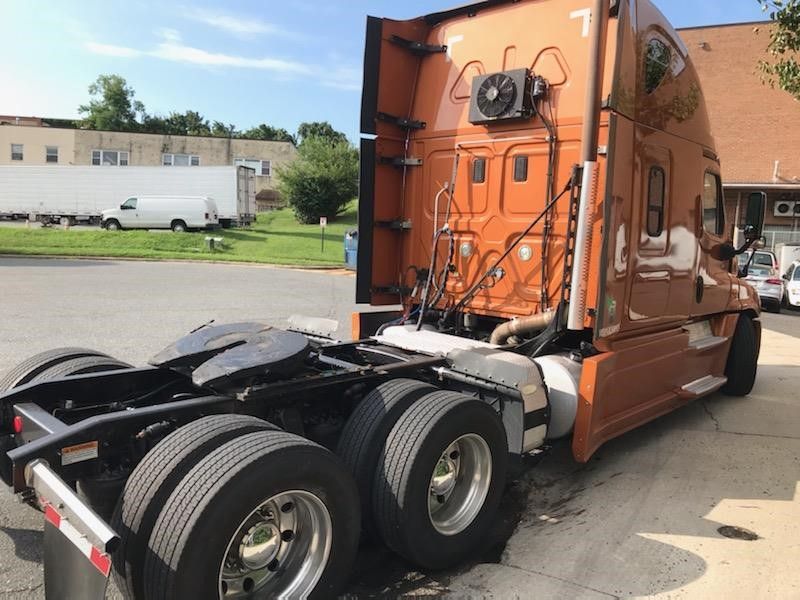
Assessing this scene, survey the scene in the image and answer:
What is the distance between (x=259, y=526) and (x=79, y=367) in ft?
5.98

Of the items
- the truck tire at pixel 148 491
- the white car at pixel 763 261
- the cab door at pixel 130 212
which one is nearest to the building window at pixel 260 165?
the cab door at pixel 130 212

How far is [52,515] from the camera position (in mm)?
2279

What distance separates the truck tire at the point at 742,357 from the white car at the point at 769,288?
12.4 metres

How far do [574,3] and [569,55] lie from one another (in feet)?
1.26

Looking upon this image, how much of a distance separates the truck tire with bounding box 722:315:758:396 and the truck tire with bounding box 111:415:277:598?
615 centimetres

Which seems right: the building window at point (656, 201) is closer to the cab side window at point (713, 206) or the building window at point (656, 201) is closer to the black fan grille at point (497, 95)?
the cab side window at point (713, 206)

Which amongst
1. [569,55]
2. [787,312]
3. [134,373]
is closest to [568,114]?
[569,55]

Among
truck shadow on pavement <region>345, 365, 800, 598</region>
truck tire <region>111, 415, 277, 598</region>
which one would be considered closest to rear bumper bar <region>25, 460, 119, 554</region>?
truck tire <region>111, 415, 277, 598</region>

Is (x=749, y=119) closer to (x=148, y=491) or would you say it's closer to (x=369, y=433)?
(x=369, y=433)

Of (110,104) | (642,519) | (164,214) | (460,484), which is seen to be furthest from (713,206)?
(110,104)

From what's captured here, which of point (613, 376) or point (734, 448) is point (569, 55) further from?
point (734, 448)

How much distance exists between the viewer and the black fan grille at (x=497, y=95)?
4883 millimetres

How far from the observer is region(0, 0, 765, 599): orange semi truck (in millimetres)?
2438

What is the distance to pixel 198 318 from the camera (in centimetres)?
1073
